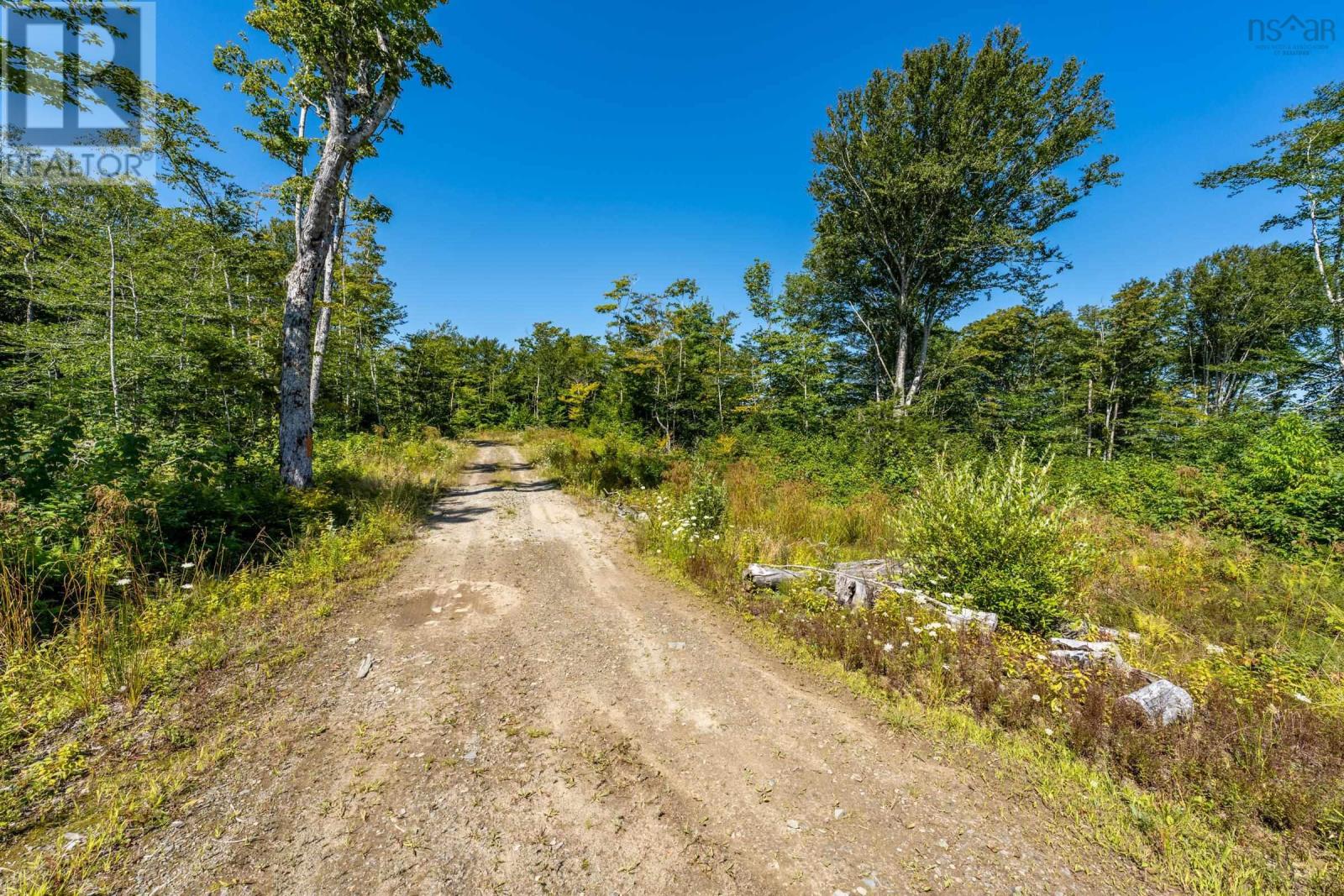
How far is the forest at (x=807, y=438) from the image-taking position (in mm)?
3648

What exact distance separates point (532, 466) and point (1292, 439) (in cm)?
2082

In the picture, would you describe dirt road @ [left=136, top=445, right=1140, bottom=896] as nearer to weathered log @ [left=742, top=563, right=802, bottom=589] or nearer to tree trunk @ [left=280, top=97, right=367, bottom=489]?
weathered log @ [left=742, top=563, right=802, bottom=589]

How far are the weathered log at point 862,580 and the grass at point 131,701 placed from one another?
20.4ft

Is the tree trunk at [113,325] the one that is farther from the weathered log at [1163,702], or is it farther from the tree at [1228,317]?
the tree at [1228,317]

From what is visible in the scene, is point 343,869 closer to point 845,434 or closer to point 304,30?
point 304,30

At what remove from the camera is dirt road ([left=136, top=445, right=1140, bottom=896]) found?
236 cm

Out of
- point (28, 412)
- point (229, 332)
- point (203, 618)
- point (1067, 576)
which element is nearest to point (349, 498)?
point (28, 412)

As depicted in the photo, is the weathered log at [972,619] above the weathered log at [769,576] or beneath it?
above

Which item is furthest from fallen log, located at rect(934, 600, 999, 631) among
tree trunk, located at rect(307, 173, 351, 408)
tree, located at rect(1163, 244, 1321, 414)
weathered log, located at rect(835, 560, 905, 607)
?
tree, located at rect(1163, 244, 1321, 414)

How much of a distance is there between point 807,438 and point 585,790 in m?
16.1

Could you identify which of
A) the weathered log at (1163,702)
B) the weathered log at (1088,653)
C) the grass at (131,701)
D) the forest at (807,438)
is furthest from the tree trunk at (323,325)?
the weathered log at (1163,702)

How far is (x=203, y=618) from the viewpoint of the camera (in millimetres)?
4543

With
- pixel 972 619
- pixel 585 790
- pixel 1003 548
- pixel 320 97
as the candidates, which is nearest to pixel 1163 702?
pixel 972 619

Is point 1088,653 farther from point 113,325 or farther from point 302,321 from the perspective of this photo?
point 113,325
